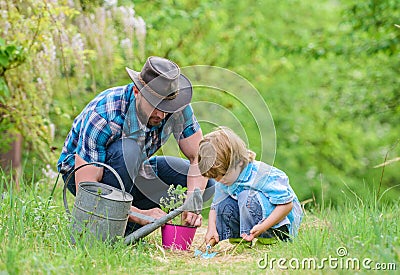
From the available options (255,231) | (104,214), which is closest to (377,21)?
(255,231)

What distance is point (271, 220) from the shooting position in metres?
2.94

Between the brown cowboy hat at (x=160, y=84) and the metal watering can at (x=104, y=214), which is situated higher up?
the brown cowboy hat at (x=160, y=84)

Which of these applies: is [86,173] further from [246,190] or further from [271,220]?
[271,220]

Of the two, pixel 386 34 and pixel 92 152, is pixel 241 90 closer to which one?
pixel 386 34

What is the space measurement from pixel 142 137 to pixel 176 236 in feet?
1.97

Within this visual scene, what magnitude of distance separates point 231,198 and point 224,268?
0.67 m

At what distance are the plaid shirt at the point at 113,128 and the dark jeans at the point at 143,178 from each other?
7 centimetres

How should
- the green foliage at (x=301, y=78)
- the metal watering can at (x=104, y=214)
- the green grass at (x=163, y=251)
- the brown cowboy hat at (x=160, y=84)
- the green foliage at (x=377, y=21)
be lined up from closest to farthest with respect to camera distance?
the green grass at (x=163, y=251) → the metal watering can at (x=104, y=214) → the brown cowboy hat at (x=160, y=84) → the green foliage at (x=377, y=21) → the green foliage at (x=301, y=78)

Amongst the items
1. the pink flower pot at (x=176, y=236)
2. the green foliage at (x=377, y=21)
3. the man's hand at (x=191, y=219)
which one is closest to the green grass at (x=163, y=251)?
the pink flower pot at (x=176, y=236)

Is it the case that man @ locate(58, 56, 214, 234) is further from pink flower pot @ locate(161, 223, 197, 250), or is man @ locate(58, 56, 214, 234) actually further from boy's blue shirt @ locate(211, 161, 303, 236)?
boy's blue shirt @ locate(211, 161, 303, 236)

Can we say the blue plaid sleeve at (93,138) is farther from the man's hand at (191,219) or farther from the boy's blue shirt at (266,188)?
the boy's blue shirt at (266,188)

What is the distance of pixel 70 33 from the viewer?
5035 millimetres

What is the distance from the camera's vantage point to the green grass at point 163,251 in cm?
226

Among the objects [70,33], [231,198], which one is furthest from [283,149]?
[231,198]
